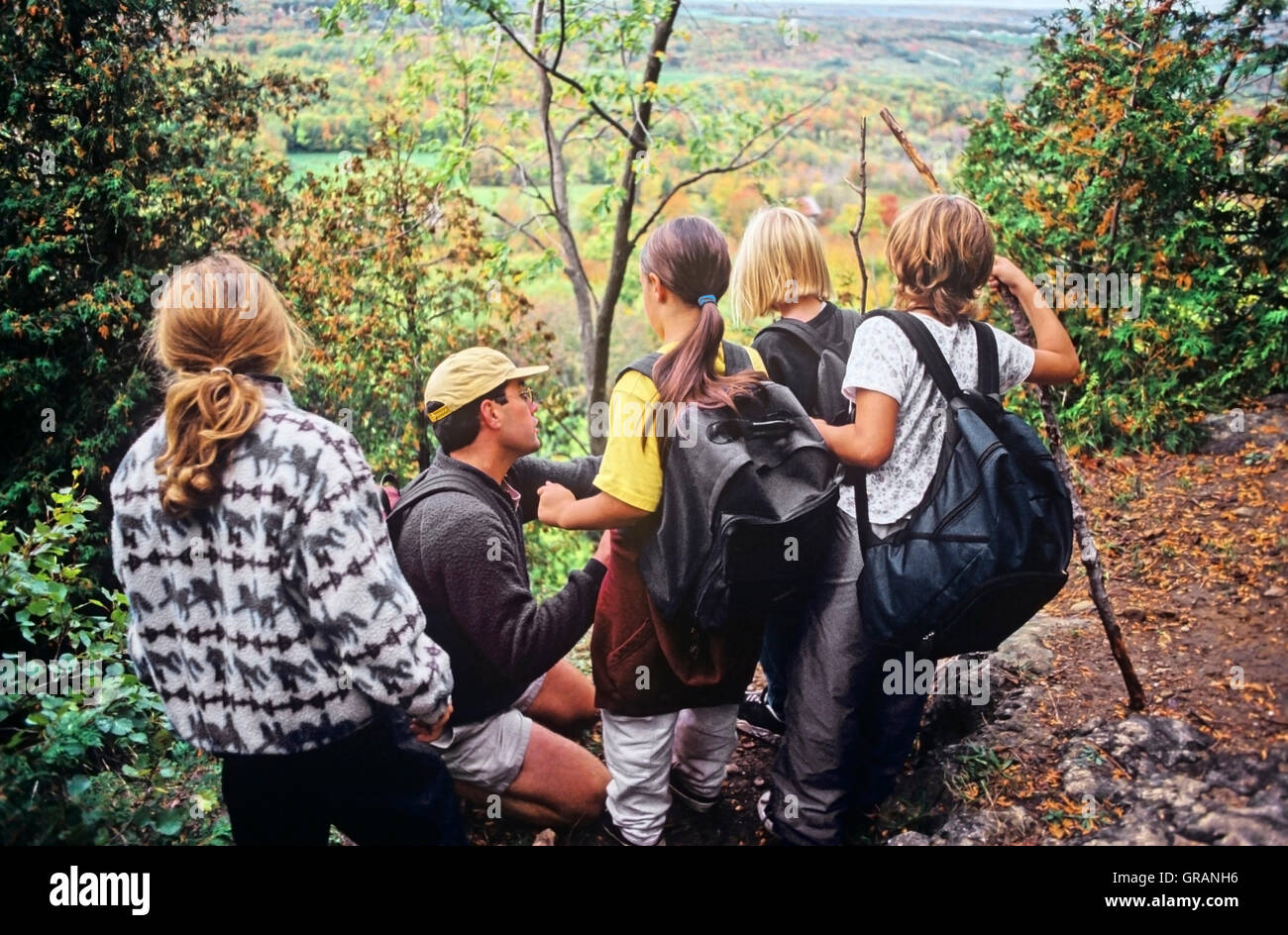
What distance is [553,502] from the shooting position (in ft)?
8.81

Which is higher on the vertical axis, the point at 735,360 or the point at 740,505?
the point at 735,360

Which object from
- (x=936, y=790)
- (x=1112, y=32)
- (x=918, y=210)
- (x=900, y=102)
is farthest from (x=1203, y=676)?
(x=900, y=102)

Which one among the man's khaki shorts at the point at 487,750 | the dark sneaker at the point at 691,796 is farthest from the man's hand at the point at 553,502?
the dark sneaker at the point at 691,796

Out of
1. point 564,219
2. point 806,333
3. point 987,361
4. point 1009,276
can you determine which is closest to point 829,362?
point 806,333

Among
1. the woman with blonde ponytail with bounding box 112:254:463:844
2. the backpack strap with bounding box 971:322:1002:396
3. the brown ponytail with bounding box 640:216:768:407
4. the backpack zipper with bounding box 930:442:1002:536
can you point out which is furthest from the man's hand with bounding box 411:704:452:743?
the backpack strap with bounding box 971:322:1002:396

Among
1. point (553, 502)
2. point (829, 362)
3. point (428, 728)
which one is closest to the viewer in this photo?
point (428, 728)

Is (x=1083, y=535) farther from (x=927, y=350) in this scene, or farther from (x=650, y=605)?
(x=650, y=605)

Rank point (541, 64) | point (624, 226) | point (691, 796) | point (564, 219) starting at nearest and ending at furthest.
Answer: point (691, 796) < point (541, 64) < point (624, 226) < point (564, 219)

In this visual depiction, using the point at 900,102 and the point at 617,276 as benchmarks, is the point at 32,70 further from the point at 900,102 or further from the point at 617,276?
the point at 900,102

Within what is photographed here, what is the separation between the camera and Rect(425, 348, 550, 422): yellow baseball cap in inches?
110

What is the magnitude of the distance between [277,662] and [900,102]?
399 inches

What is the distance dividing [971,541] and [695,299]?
1.02 meters

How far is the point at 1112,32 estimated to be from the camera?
5.29 m

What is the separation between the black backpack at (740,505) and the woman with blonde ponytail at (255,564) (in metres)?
0.74
